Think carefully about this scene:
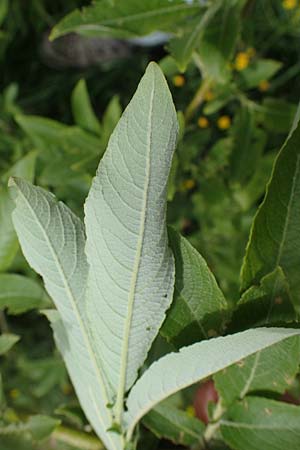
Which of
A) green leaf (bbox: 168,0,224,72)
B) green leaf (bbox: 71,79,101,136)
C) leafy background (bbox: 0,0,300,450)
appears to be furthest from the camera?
green leaf (bbox: 71,79,101,136)

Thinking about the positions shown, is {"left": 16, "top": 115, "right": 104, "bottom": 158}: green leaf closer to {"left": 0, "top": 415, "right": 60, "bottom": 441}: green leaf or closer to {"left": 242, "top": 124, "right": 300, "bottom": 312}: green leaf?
{"left": 0, "top": 415, "right": 60, "bottom": 441}: green leaf

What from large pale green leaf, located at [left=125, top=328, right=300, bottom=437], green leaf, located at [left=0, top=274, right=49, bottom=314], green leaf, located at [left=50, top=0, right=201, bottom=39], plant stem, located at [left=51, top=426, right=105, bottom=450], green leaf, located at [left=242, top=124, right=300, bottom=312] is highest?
green leaf, located at [left=50, top=0, right=201, bottom=39]

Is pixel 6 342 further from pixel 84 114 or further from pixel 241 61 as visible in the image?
pixel 241 61

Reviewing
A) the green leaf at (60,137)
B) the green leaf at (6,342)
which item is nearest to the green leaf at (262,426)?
the green leaf at (6,342)

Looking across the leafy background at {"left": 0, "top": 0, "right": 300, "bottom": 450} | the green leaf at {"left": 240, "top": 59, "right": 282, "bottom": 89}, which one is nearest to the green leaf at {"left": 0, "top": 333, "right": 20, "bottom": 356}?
the leafy background at {"left": 0, "top": 0, "right": 300, "bottom": 450}

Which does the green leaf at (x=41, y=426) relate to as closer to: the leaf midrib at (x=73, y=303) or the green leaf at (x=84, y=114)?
the leaf midrib at (x=73, y=303)

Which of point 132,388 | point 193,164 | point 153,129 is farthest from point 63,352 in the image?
point 193,164

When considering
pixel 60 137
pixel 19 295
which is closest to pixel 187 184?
pixel 60 137
